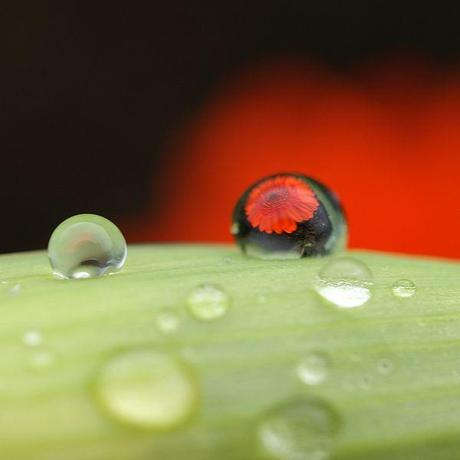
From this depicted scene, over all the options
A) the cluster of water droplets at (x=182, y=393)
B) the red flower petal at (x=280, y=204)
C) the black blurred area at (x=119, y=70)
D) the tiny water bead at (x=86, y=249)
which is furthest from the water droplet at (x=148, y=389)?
the black blurred area at (x=119, y=70)

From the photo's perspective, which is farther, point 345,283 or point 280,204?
point 280,204

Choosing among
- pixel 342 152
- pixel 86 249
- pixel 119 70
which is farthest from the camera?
pixel 119 70

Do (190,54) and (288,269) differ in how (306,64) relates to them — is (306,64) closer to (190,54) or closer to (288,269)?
(190,54)

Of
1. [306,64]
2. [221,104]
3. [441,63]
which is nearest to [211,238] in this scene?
[221,104]

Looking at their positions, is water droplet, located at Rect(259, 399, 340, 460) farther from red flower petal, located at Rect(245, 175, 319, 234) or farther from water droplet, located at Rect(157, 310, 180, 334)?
red flower petal, located at Rect(245, 175, 319, 234)

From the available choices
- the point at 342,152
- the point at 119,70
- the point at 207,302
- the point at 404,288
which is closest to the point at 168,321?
the point at 207,302

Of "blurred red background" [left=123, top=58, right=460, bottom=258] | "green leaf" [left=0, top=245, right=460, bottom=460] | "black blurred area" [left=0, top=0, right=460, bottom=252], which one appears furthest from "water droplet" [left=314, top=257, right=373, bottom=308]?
"black blurred area" [left=0, top=0, right=460, bottom=252]

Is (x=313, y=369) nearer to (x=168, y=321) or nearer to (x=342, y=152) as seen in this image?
(x=168, y=321)
